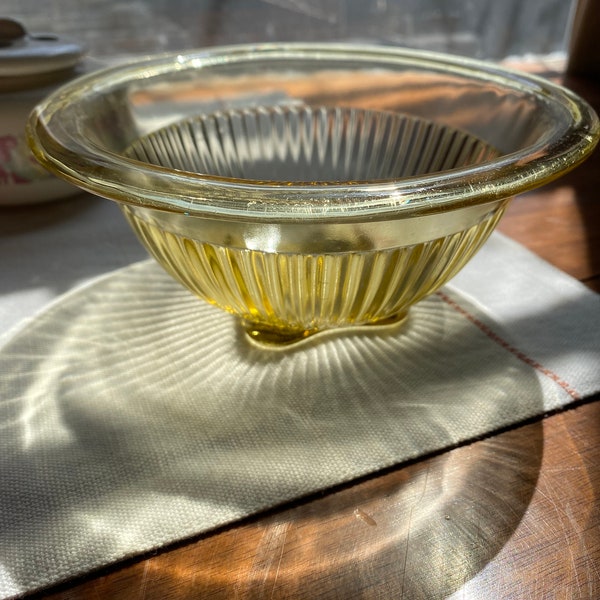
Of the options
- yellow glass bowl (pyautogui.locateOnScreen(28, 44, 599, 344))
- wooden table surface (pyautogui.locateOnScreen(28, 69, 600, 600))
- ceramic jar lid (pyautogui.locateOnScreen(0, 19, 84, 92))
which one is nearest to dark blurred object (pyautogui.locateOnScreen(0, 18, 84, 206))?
ceramic jar lid (pyautogui.locateOnScreen(0, 19, 84, 92))

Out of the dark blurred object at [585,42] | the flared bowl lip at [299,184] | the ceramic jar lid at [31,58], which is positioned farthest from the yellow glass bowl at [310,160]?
the dark blurred object at [585,42]

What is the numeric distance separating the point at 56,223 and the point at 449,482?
0.40m

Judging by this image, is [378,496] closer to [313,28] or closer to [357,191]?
[357,191]

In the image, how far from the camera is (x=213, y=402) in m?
0.34

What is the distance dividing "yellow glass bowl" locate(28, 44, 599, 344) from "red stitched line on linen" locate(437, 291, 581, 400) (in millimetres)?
50

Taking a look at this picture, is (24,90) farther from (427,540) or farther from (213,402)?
(427,540)

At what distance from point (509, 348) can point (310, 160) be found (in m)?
0.21

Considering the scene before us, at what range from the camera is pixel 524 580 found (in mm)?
253

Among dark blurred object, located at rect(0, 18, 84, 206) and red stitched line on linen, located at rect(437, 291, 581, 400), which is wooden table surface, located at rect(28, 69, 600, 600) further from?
dark blurred object, located at rect(0, 18, 84, 206)

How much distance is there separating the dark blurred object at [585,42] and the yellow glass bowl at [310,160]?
22.4 inches

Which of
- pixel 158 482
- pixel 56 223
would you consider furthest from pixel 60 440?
pixel 56 223

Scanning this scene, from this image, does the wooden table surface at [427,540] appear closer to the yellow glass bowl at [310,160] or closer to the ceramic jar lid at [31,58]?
the yellow glass bowl at [310,160]

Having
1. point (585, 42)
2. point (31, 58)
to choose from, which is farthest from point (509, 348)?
point (585, 42)

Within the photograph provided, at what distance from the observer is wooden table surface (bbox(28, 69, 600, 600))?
0.82ft
